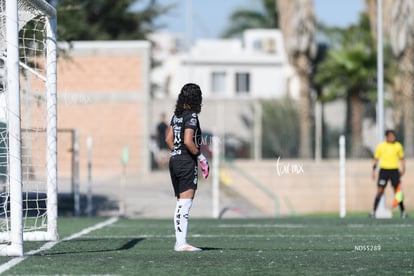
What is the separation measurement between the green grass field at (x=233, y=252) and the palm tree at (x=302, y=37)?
75.5ft

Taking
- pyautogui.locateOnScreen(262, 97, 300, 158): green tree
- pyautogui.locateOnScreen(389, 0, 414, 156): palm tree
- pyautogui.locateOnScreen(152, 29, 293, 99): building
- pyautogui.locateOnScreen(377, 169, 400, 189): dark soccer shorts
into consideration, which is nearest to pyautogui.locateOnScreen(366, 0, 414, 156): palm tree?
pyautogui.locateOnScreen(389, 0, 414, 156): palm tree

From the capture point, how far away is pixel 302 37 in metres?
39.2

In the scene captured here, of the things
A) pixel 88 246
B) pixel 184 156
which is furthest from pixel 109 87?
pixel 184 156

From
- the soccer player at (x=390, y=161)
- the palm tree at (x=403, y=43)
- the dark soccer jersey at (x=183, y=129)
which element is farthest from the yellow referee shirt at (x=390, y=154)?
the palm tree at (x=403, y=43)

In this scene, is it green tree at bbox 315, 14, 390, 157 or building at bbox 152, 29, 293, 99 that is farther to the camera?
building at bbox 152, 29, 293, 99

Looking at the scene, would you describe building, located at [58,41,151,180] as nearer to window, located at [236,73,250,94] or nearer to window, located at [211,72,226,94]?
window, located at [211,72,226,94]

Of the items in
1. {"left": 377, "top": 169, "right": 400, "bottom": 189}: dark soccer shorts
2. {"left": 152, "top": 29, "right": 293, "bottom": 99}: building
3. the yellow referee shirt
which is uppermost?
{"left": 152, "top": 29, "right": 293, "bottom": 99}: building

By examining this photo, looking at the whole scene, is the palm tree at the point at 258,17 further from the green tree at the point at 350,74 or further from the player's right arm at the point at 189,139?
the player's right arm at the point at 189,139

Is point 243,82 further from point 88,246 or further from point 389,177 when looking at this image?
point 88,246

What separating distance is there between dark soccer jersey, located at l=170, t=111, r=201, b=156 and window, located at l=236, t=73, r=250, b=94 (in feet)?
145

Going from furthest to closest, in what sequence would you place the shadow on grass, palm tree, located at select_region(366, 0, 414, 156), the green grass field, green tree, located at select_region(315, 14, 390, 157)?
green tree, located at select_region(315, 14, 390, 157), palm tree, located at select_region(366, 0, 414, 156), the shadow on grass, the green grass field

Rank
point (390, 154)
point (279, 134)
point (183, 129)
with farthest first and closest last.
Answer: point (279, 134), point (390, 154), point (183, 129)

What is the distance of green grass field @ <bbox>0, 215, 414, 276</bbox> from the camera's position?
31.9ft

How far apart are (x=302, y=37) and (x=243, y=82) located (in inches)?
680
